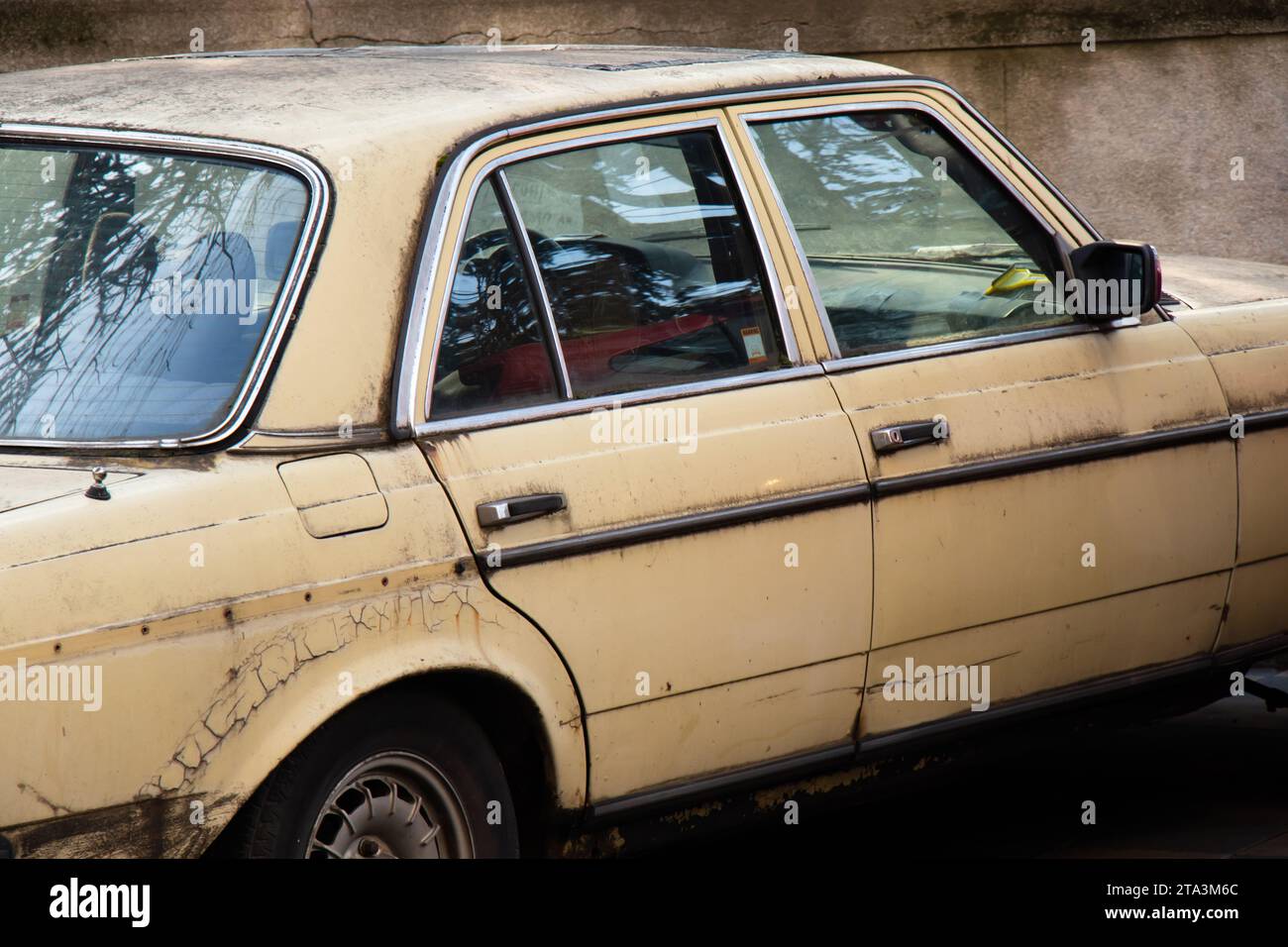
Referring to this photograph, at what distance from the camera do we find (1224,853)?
188 inches

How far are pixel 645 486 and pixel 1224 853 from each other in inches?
83.8

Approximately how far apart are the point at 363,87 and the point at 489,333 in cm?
64

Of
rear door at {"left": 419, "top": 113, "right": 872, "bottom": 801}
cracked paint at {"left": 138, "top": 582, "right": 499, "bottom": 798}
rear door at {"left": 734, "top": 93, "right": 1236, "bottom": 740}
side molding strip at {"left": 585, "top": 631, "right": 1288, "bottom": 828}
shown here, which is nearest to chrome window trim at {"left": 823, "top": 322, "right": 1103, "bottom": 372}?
rear door at {"left": 734, "top": 93, "right": 1236, "bottom": 740}

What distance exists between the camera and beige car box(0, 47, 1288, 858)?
3.00 m

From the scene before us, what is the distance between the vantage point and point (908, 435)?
3.99m

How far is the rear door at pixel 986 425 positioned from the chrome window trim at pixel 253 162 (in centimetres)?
A: 112

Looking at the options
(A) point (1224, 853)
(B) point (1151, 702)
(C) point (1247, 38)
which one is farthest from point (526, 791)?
(C) point (1247, 38)

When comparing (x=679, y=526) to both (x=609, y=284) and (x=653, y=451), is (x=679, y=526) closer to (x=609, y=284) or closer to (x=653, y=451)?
(x=653, y=451)

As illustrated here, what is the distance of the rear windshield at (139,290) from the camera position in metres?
3.18

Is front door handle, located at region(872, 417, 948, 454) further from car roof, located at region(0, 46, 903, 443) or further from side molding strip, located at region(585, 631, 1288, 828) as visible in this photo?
car roof, located at region(0, 46, 903, 443)

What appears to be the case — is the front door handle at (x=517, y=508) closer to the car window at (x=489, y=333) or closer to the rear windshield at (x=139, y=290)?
the car window at (x=489, y=333)

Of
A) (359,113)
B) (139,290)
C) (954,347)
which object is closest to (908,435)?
(954,347)

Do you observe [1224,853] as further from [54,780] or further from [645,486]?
[54,780]

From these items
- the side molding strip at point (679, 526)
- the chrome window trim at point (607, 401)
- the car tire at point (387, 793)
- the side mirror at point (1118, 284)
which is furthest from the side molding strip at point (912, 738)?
the side mirror at point (1118, 284)
